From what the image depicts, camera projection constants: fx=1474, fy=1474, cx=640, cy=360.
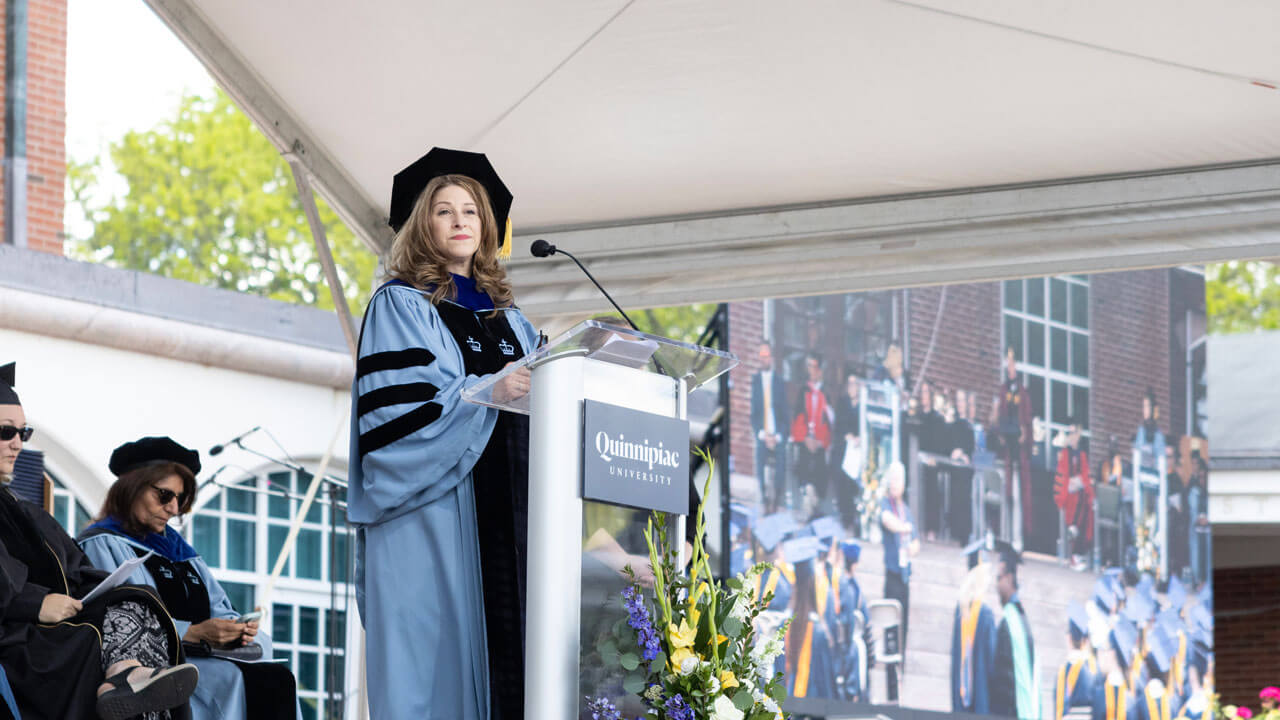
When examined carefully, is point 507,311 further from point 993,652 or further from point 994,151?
point 993,652

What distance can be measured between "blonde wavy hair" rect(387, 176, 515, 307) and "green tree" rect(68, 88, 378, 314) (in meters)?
18.0

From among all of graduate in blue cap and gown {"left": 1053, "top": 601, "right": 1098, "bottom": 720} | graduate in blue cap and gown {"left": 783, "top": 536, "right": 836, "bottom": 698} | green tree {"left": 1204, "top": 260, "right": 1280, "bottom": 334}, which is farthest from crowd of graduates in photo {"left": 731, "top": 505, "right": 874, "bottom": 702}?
green tree {"left": 1204, "top": 260, "right": 1280, "bottom": 334}

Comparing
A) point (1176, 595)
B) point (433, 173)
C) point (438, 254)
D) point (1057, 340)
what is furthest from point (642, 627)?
point (1057, 340)

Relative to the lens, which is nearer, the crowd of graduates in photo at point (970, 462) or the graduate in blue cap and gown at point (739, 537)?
the graduate in blue cap and gown at point (739, 537)

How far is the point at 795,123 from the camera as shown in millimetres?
5000

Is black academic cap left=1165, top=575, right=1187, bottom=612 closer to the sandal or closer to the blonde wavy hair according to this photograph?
the sandal

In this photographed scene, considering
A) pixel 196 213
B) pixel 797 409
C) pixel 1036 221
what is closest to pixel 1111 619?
pixel 797 409

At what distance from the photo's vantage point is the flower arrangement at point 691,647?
273cm

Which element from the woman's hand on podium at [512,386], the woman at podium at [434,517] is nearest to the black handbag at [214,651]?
the woman at podium at [434,517]

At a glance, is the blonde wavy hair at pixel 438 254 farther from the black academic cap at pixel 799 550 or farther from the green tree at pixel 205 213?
the green tree at pixel 205 213

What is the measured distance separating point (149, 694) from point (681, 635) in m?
1.90

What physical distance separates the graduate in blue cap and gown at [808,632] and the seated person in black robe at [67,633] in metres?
7.50

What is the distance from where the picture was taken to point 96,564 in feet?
16.7

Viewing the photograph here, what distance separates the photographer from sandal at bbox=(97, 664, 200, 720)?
399 centimetres
